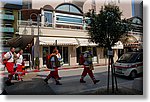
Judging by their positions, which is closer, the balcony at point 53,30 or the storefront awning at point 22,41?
the storefront awning at point 22,41

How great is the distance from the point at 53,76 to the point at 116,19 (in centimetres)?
291

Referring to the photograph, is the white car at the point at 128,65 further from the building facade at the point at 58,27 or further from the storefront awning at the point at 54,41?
the storefront awning at the point at 54,41

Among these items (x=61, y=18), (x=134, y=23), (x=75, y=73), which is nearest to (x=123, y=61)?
(x=75, y=73)

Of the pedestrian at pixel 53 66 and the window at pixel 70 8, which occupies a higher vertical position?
the window at pixel 70 8

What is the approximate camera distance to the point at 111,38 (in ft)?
15.3

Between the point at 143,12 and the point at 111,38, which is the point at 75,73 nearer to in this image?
the point at 111,38

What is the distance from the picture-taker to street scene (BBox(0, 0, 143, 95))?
189 inches

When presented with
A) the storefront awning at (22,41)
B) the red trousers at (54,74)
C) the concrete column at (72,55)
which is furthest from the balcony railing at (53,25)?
the red trousers at (54,74)

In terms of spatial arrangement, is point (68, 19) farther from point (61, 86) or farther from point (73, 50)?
point (61, 86)

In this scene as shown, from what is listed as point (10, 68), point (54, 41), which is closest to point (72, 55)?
point (54, 41)

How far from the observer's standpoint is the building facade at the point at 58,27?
8.58 m

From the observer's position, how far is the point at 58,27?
10.3 meters

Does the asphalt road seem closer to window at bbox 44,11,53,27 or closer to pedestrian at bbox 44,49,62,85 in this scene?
pedestrian at bbox 44,49,62,85

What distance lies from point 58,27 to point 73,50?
1935 mm
